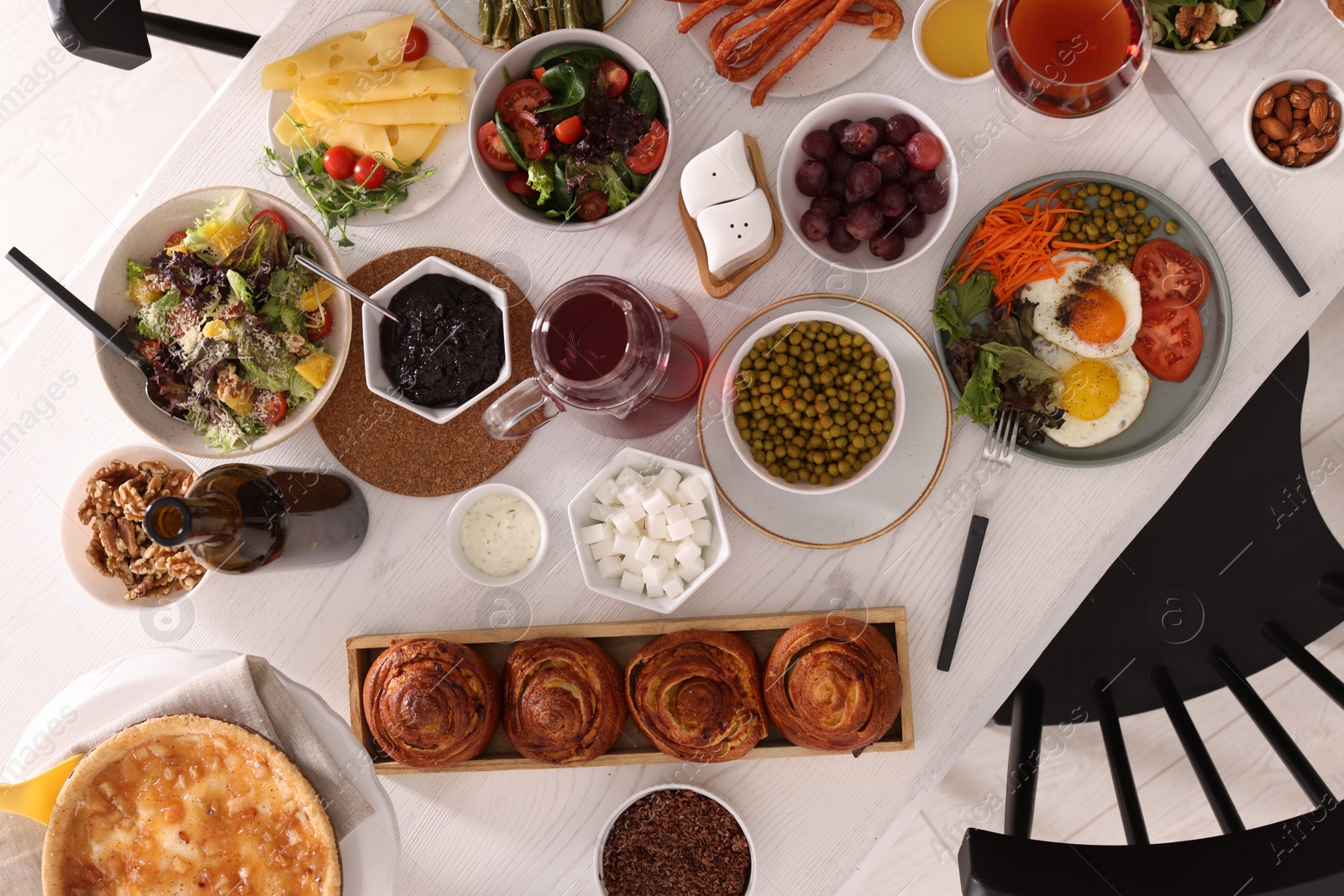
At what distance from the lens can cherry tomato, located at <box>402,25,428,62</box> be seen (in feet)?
5.61

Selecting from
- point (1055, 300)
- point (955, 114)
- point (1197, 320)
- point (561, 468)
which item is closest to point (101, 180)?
point (561, 468)

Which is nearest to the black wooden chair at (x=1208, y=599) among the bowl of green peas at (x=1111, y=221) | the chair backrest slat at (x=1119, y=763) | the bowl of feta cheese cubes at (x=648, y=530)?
the chair backrest slat at (x=1119, y=763)

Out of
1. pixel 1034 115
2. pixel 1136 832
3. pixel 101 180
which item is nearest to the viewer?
pixel 1136 832

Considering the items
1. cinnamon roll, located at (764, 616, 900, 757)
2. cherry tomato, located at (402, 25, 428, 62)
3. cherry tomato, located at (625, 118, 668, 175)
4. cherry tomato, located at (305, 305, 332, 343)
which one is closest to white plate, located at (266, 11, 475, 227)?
cherry tomato, located at (402, 25, 428, 62)

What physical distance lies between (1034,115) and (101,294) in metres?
1.84

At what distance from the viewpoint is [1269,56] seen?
1.67 m

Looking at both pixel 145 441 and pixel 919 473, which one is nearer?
pixel 919 473

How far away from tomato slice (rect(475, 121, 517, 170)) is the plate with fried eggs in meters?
0.89

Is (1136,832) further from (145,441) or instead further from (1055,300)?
(145,441)

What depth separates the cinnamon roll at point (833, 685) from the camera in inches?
60.6

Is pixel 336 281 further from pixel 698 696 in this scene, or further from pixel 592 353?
pixel 698 696

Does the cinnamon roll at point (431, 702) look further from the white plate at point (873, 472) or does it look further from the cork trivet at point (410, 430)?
the white plate at point (873, 472)

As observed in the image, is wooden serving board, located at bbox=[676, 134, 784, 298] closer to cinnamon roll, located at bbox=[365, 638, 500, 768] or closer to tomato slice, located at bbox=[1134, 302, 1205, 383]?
tomato slice, located at bbox=[1134, 302, 1205, 383]

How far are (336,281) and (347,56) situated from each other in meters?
0.47
